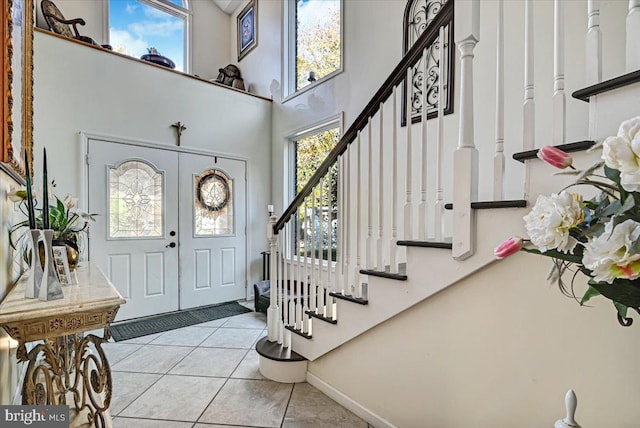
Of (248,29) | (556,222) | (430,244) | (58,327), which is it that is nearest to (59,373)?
(58,327)

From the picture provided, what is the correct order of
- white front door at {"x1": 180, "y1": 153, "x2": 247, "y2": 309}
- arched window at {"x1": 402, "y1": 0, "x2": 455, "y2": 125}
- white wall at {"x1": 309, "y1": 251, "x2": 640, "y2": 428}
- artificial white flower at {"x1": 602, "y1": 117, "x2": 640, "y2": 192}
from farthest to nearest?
white front door at {"x1": 180, "y1": 153, "x2": 247, "y2": 309}
arched window at {"x1": 402, "y1": 0, "x2": 455, "y2": 125}
white wall at {"x1": 309, "y1": 251, "x2": 640, "y2": 428}
artificial white flower at {"x1": 602, "y1": 117, "x2": 640, "y2": 192}

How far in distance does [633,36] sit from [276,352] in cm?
242

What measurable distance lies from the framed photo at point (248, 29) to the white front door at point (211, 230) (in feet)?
6.96

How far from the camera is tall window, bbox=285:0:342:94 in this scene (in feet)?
12.1

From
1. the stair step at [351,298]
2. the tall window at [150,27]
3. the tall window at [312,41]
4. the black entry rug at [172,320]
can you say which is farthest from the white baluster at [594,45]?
the tall window at [150,27]

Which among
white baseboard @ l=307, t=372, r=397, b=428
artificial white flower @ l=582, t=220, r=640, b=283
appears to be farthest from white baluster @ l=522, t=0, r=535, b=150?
white baseboard @ l=307, t=372, r=397, b=428

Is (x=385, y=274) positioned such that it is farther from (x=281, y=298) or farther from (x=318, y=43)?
(x=318, y=43)

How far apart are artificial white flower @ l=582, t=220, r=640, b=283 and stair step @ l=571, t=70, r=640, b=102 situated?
560 millimetres

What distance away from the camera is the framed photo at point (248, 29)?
4809 mm

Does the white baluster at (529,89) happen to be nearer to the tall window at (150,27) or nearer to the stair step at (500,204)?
the stair step at (500,204)

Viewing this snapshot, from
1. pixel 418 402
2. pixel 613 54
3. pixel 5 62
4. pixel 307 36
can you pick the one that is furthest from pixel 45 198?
pixel 307 36

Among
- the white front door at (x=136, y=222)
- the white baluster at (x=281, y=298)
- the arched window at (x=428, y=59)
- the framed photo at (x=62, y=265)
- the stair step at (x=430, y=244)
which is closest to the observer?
the stair step at (x=430, y=244)

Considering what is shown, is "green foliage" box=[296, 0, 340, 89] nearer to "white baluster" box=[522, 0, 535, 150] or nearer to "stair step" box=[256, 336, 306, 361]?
"white baluster" box=[522, 0, 535, 150]

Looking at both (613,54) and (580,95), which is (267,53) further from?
(580,95)
